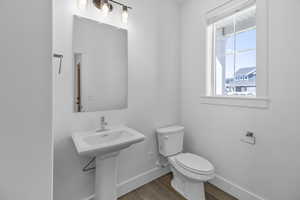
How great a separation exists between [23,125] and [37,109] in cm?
6

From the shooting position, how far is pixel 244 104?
1.48 metres

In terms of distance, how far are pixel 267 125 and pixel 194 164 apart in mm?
834

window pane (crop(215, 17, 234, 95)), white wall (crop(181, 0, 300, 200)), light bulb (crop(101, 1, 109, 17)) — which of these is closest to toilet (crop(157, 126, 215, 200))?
white wall (crop(181, 0, 300, 200))

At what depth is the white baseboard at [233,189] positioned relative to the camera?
57.2 inches

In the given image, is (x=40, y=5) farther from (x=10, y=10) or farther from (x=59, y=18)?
(x=59, y=18)

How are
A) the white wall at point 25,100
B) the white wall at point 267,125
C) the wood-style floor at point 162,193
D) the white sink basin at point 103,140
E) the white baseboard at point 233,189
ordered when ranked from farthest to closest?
the wood-style floor at point 162,193
the white baseboard at point 233,189
the white wall at point 267,125
the white sink basin at point 103,140
the white wall at point 25,100

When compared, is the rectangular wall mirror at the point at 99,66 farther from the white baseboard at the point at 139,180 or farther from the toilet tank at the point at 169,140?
the white baseboard at the point at 139,180

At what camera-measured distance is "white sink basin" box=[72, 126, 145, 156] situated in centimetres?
Result: 103

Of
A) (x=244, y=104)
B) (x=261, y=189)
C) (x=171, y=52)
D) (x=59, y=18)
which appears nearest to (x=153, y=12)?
(x=171, y=52)

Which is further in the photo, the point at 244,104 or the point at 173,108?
the point at 173,108

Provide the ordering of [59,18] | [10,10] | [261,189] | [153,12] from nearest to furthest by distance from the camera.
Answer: [10,10], [59,18], [261,189], [153,12]

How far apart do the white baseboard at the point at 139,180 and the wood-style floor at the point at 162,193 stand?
44 mm

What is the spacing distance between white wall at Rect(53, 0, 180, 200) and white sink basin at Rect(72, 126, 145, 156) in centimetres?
15

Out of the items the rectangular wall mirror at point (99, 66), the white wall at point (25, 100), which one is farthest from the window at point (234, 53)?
the white wall at point (25, 100)
